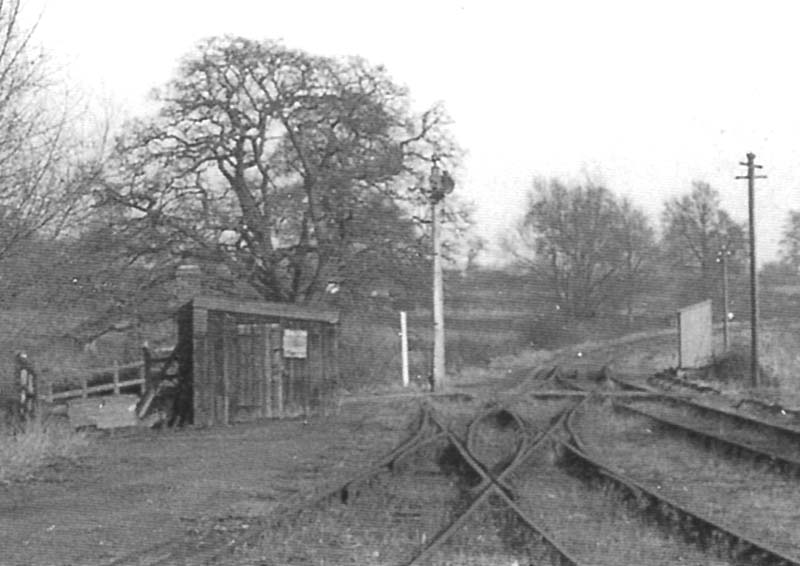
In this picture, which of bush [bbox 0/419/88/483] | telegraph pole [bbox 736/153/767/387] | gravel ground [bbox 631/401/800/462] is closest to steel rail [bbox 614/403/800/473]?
gravel ground [bbox 631/401/800/462]

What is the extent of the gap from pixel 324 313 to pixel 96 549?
14.3 m

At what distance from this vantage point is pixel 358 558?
8.24m

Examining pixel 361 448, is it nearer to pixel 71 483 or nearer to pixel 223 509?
pixel 71 483

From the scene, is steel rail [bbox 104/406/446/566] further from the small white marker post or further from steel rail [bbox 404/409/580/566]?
the small white marker post

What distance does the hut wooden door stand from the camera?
21578 mm

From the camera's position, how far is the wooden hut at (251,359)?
21266 millimetres

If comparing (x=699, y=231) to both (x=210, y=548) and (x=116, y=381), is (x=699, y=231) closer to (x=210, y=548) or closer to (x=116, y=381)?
(x=116, y=381)

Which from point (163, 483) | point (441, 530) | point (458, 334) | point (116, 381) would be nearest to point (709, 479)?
point (441, 530)

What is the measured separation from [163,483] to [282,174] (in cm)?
2167

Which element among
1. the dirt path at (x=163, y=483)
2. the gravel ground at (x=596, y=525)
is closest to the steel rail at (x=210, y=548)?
the dirt path at (x=163, y=483)

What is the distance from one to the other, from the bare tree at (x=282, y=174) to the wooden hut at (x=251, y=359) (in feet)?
33.3

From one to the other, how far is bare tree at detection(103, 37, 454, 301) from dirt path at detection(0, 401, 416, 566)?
12777 mm

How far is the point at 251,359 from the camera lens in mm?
21734

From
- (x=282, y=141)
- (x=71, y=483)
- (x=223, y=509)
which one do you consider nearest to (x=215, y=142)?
(x=282, y=141)
